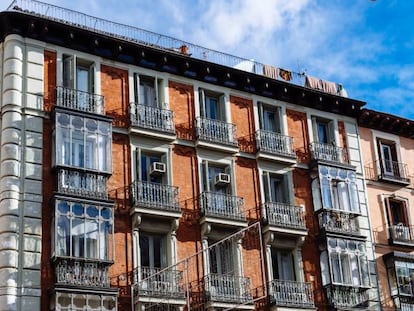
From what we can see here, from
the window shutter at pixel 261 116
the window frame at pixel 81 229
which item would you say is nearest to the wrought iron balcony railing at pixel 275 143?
the window shutter at pixel 261 116

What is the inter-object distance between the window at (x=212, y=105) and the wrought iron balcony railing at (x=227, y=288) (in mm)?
6457

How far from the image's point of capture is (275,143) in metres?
32.5

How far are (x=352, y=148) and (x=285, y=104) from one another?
359cm

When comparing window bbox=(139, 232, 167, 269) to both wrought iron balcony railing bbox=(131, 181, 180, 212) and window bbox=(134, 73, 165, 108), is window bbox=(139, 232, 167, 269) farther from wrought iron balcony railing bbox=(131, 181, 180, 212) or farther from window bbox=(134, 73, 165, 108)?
window bbox=(134, 73, 165, 108)

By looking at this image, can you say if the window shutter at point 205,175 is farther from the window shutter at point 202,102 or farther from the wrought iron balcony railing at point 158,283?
the wrought iron balcony railing at point 158,283

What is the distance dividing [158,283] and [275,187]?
7321 millimetres

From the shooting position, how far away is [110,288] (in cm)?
2614

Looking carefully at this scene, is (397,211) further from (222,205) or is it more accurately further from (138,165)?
(138,165)

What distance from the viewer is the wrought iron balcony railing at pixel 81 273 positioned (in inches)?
1007

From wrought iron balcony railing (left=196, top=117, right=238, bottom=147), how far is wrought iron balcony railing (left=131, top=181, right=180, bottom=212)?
8.68 ft

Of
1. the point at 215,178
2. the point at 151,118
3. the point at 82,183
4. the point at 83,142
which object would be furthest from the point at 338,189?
the point at 82,183

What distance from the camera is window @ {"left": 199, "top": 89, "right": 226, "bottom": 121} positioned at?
3183 cm

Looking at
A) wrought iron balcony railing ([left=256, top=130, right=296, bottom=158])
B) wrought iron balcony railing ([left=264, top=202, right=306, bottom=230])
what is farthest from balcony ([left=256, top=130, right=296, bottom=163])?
wrought iron balcony railing ([left=264, top=202, right=306, bottom=230])

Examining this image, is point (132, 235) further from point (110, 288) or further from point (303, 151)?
point (303, 151)
